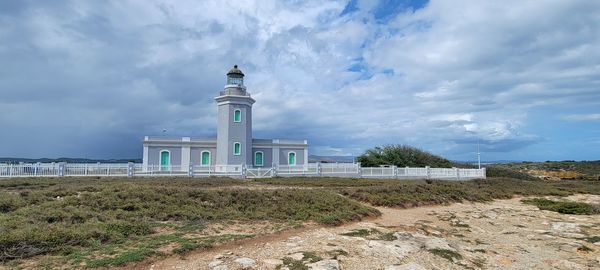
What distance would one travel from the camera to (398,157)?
32.3 meters

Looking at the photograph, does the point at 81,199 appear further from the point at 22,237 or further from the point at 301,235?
the point at 301,235

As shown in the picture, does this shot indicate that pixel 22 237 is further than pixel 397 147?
No

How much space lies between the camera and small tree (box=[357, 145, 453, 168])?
105 ft

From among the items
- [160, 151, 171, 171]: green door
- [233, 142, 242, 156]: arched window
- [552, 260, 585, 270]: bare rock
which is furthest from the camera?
[233, 142, 242, 156]: arched window

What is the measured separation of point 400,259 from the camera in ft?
23.8

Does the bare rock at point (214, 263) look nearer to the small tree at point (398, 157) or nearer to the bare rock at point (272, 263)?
the bare rock at point (272, 263)

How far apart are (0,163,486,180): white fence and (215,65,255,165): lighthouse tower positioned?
338cm

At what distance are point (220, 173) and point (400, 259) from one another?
18.3 m

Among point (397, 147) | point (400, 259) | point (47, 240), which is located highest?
point (397, 147)

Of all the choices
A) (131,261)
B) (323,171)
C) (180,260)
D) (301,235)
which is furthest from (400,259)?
(323,171)

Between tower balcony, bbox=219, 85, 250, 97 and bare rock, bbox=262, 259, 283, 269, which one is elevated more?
tower balcony, bbox=219, 85, 250, 97

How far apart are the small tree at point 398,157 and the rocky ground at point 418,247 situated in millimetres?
19039

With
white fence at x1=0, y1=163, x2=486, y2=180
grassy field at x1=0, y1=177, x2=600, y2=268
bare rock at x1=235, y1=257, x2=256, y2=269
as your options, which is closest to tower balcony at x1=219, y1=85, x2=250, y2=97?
white fence at x1=0, y1=163, x2=486, y2=180

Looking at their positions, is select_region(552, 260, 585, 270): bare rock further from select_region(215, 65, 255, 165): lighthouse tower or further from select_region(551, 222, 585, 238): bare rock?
select_region(215, 65, 255, 165): lighthouse tower
